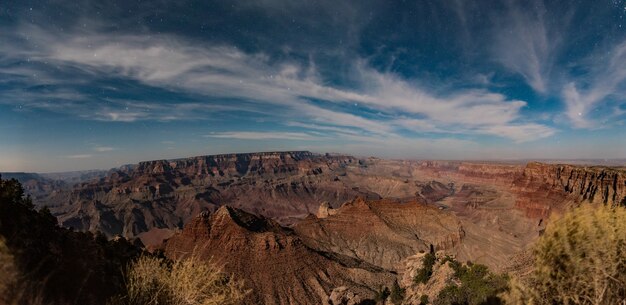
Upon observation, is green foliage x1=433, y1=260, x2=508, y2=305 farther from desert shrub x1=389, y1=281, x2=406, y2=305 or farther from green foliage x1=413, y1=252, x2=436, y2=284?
desert shrub x1=389, y1=281, x2=406, y2=305

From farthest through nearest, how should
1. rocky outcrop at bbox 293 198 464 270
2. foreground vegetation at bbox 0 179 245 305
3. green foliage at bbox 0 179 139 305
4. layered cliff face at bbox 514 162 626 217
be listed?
layered cliff face at bbox 514 162 626 217
rocky outcrop at bbox 293 198 464 270
green foliage at bbox 0 179 139 305
foreground vegetation at bbox 0 179 245 305

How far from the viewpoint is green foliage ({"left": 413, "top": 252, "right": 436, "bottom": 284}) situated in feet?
205

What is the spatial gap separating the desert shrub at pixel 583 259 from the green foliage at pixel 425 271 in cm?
4998

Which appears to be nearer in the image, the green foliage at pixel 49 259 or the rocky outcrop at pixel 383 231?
the green foliage at pixel 49 259

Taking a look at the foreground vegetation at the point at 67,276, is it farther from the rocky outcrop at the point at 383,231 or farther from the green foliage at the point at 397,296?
the rocky outcrop at the point at 383,231

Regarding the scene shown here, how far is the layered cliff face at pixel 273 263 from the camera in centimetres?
6462

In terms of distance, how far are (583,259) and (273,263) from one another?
62229 millimetres

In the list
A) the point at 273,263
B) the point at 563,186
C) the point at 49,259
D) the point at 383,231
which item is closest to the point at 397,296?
the point at 273,263

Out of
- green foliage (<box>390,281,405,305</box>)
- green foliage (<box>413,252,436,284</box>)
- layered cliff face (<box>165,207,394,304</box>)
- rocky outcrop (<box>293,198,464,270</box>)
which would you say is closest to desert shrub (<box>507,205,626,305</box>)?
green foliage (<box>390,281,405,305</box>)

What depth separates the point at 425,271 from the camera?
210 feet

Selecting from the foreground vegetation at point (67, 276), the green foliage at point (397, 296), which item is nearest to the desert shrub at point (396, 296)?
the green foliage at point (397, 296)

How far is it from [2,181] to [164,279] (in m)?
14.6

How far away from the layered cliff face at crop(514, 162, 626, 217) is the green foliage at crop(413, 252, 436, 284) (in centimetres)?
6531

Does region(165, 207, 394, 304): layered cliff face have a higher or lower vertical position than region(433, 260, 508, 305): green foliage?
lower
